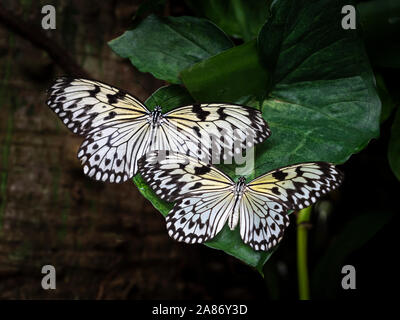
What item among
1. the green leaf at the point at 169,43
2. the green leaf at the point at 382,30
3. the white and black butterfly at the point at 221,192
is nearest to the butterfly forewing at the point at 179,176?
the white and black butterfly at the point at 221,192

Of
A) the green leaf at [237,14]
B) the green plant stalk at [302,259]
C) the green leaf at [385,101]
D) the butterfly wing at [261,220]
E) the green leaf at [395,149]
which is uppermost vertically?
the green leaf at [237,14]

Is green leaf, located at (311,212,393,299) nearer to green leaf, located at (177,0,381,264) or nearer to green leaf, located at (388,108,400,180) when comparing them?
green leaf, located at (388,108,400,180)

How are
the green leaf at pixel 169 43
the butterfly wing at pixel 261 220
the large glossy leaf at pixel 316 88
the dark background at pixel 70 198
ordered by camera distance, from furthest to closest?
1. the dark background at pixel 70 198
2. the green leaf at pixel 169 43
3. the large glossy leaf at pixel 316 88
4. the butterfly wing at pixel 261 220

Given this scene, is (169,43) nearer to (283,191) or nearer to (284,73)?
(284,73)

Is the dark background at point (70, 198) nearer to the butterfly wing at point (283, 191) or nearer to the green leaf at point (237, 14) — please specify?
the green leaf at point (237, 14)
